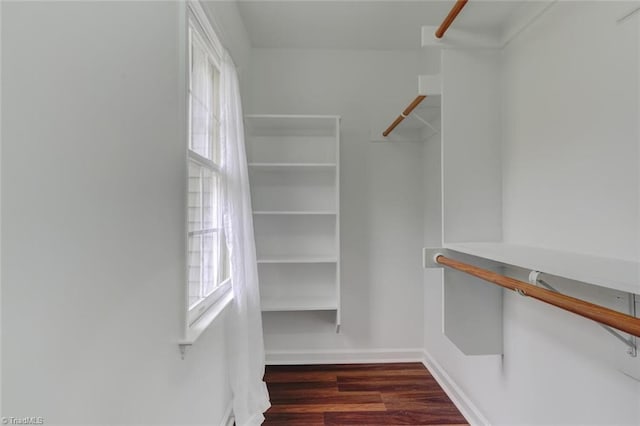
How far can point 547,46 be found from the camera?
119 centimetres

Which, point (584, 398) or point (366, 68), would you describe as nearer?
point (584, 398)

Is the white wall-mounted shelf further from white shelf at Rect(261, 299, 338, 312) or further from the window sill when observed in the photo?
white shelf at Rect(261, 299, 338, 312)

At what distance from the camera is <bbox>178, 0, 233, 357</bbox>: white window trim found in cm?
119

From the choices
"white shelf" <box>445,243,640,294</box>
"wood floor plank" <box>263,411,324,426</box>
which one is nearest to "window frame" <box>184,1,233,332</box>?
"wood floor plank" <box>263,411,324,426</box>

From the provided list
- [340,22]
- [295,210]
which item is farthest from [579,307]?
[340,22]

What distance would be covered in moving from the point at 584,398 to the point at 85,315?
5.13ft

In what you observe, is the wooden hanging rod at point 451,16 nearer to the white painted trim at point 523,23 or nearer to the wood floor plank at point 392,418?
the white painted trim at point 523,23

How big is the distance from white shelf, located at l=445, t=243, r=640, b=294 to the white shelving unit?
57.7 inches

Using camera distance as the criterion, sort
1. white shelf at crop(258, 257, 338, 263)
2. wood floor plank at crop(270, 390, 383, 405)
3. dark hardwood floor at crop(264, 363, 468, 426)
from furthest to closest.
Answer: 1. white shelf at crop(258, 257, 338, 263)
2. wood floor plank at crop(270, 390, 383, 405)
3. dark hardwood floor at crop(264, 363, 468, 426)

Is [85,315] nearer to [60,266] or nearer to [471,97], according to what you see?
→ [60,266]

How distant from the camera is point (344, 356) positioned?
2.55 metres

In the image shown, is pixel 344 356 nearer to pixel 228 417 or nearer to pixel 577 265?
pixel 228 417

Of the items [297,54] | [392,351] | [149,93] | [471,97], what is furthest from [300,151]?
[392,351]

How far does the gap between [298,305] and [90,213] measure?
1857 millimetres
